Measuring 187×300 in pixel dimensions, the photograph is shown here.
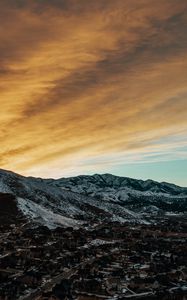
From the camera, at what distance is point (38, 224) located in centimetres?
13662

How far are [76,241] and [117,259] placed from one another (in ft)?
79.6

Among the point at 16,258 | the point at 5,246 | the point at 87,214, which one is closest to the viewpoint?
the point at 16,258

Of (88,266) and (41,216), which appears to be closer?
(88,266)

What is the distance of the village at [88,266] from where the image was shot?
5881cm

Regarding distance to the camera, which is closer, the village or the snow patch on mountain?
the village

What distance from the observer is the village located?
58812 mm

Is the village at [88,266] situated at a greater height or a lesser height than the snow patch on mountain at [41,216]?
lesser

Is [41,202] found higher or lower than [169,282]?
higher

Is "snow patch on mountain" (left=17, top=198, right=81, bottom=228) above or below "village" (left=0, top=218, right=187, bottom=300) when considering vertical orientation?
above

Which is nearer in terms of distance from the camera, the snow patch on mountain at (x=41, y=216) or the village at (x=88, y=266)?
the village at (x=88, y=266)

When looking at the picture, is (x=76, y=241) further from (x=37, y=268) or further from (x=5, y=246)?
(x=37, y=268)

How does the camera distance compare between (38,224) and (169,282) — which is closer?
(169,282)

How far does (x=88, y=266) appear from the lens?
76688 mm

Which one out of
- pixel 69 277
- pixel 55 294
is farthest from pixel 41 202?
pixel 55 294
